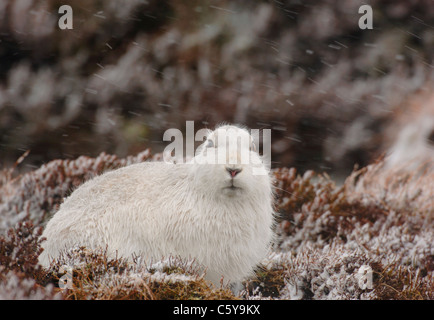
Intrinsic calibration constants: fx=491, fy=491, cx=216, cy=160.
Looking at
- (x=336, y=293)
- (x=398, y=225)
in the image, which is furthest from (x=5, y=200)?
(x=398, y=225)

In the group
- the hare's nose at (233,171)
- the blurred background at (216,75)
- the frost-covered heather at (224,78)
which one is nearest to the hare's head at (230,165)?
the hare's nose at (233,171)

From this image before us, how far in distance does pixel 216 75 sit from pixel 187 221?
4109mm

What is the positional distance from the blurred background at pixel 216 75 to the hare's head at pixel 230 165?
131 inches

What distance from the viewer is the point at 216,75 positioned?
21.5 feet

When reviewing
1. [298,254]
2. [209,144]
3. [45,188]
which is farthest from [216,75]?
[209,144]

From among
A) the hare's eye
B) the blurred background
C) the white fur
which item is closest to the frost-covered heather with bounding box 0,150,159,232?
the blurred background

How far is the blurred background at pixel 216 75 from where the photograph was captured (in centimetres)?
625

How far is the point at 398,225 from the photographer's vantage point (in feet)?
14.1

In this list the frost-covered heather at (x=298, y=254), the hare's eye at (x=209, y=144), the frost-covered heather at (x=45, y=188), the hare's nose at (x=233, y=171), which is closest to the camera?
the frost-covered heather at (x=298, y=254)

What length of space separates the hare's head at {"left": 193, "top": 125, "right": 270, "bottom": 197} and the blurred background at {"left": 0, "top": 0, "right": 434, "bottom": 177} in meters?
3.31

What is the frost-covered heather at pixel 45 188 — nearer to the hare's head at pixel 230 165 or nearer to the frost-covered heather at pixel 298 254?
the frost-covered heather at pixel 298 254

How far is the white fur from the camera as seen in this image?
8.85ft

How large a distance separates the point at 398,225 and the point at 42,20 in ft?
16.1

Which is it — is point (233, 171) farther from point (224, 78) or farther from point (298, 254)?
point (224, 78)
